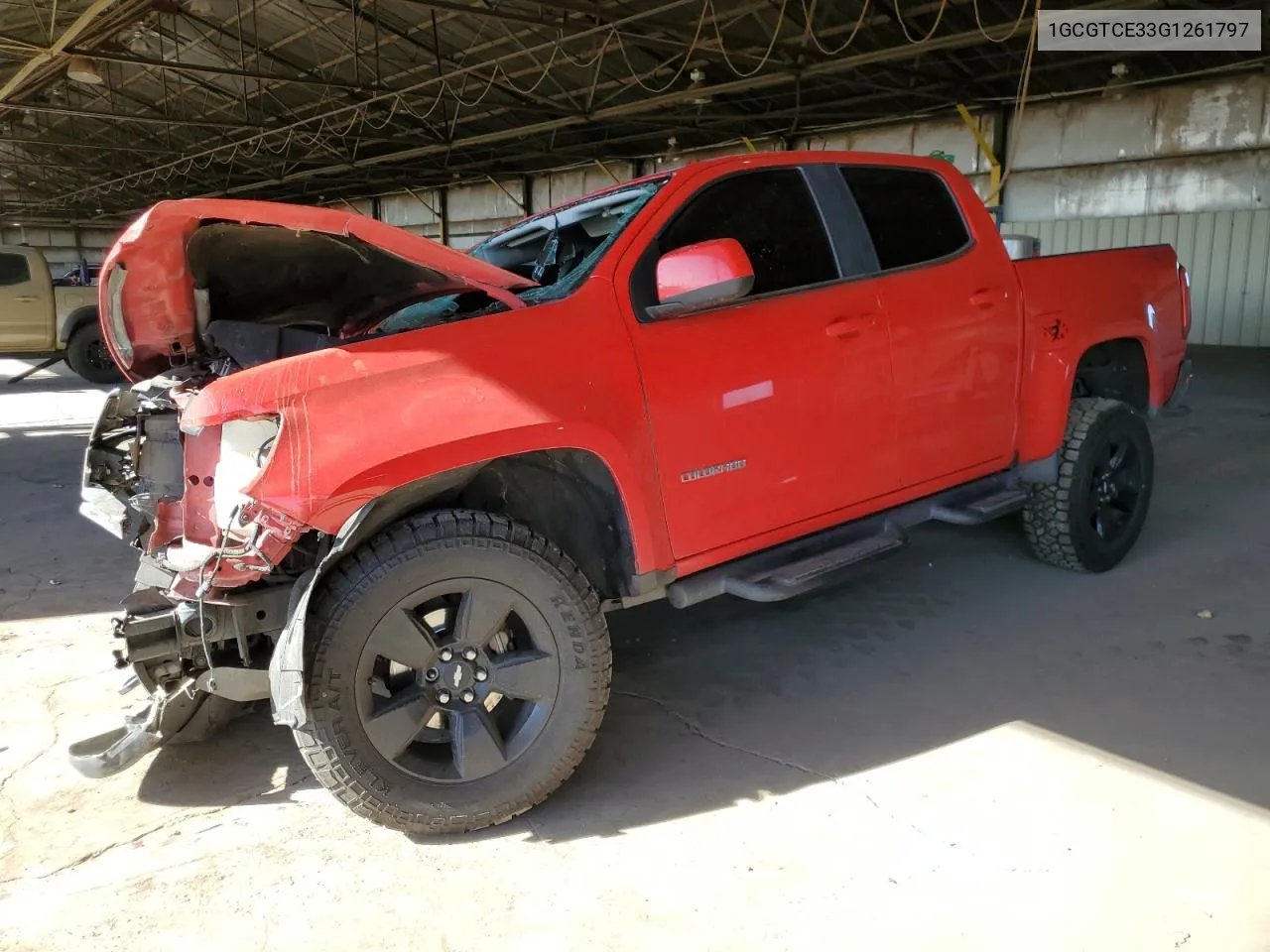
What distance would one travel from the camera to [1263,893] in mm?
2246

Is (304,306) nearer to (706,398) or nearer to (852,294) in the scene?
(706,398)

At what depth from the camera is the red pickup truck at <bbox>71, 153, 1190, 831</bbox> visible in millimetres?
2426

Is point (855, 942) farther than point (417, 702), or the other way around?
point (417, 702)

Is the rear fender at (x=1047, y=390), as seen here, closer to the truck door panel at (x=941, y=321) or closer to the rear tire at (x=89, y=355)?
the truck door panel at (x=941, y=321)

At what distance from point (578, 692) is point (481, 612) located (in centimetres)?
39

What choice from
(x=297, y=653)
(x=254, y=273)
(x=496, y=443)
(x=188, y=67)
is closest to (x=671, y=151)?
(x=188, y=67)

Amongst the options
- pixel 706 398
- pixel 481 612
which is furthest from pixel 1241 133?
pixel 481 612

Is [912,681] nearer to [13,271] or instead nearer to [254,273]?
[254,273]

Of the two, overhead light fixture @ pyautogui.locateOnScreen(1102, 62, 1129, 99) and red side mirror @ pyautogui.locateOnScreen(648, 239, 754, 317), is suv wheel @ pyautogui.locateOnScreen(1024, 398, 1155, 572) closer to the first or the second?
red side mirror @ pyautogui.locateOnScreen(648, 239, 754, 317)

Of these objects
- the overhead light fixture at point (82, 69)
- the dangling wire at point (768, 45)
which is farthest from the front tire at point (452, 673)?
the overhead light fixture at point (82, 69)

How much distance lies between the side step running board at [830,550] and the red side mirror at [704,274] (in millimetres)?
923

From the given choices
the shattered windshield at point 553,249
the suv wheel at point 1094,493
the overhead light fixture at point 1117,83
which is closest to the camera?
the shattered windshield at point 553,249

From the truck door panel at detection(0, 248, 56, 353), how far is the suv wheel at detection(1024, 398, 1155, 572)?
13.4 m

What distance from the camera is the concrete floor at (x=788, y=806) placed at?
2264 millimetres
